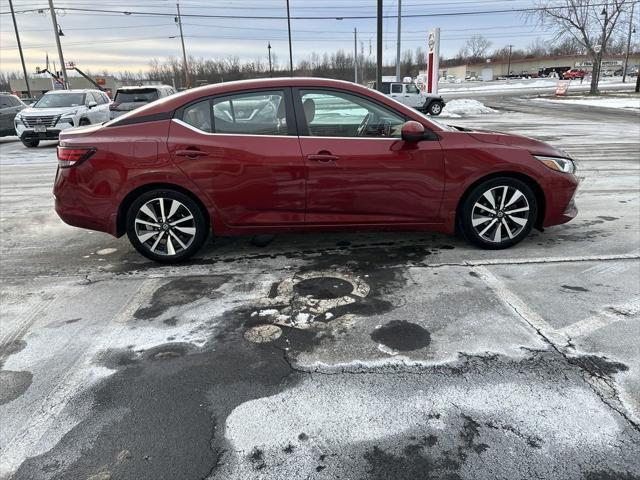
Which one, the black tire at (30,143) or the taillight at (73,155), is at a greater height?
the taillight at (73,155)

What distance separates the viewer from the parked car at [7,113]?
1695cm

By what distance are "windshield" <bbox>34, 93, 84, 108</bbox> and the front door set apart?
14.1 metres

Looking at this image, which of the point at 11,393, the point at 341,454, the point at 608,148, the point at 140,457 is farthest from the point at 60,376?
the point at 608,148

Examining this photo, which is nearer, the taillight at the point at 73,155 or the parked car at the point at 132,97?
the taillight at the point at 73,155

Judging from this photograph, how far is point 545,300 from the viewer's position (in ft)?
12.7

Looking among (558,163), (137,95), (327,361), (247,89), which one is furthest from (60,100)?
(327,361)

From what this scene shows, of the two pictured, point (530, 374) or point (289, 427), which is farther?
point (530, 374)

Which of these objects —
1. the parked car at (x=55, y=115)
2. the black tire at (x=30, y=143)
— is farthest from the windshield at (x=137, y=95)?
the black tire at (x=30, y=143)

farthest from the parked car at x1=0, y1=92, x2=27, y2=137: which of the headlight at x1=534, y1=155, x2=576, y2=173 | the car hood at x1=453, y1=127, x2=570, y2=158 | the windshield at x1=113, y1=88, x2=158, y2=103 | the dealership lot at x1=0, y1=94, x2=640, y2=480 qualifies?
the headlight at x1=534, y1=155, x2=576, y2=173

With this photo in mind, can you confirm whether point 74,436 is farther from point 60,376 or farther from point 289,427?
point 289,427

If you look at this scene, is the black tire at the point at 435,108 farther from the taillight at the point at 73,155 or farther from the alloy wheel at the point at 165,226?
the taillight at the point at 73,155

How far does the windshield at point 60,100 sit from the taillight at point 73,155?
13.0 metres

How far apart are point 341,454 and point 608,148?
1250 centimetres

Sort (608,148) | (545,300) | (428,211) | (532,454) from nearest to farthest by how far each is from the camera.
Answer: (532,454), (545,300), (428,211), (608,148)
